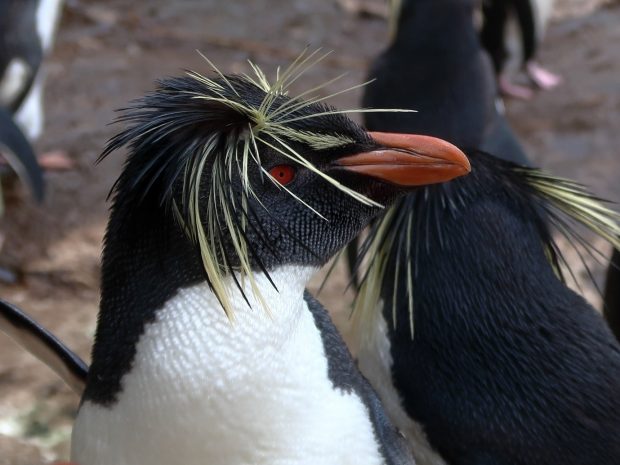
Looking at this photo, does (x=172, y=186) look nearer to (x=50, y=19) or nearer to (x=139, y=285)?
(x=139, y=285)

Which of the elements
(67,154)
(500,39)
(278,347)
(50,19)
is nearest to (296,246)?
(278,347)

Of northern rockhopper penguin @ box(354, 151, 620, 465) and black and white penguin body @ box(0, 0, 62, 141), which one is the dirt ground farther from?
northern rockhopper penguin @ box(354, 151, 620, 465)

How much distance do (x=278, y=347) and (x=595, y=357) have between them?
76 centimetres

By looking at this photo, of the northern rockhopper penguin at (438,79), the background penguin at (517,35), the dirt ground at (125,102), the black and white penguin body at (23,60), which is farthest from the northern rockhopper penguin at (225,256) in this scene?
the background penguin at (517,35)

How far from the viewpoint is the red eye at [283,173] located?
56.9 inches

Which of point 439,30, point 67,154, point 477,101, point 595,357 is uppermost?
point 67,154

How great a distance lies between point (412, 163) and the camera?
1465mm

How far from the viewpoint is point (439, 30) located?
2.86m

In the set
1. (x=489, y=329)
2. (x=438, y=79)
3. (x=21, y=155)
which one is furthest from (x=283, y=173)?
A: (x=21, y=155)

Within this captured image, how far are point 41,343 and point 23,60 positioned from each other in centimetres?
327

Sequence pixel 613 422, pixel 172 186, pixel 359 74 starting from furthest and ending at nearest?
pixel 359 74 → pixel 613 422 → pixel 172 186

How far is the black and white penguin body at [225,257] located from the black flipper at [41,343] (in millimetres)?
346

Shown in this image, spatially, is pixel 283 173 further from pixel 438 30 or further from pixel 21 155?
pixel 21 155

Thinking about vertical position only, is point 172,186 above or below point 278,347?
above
